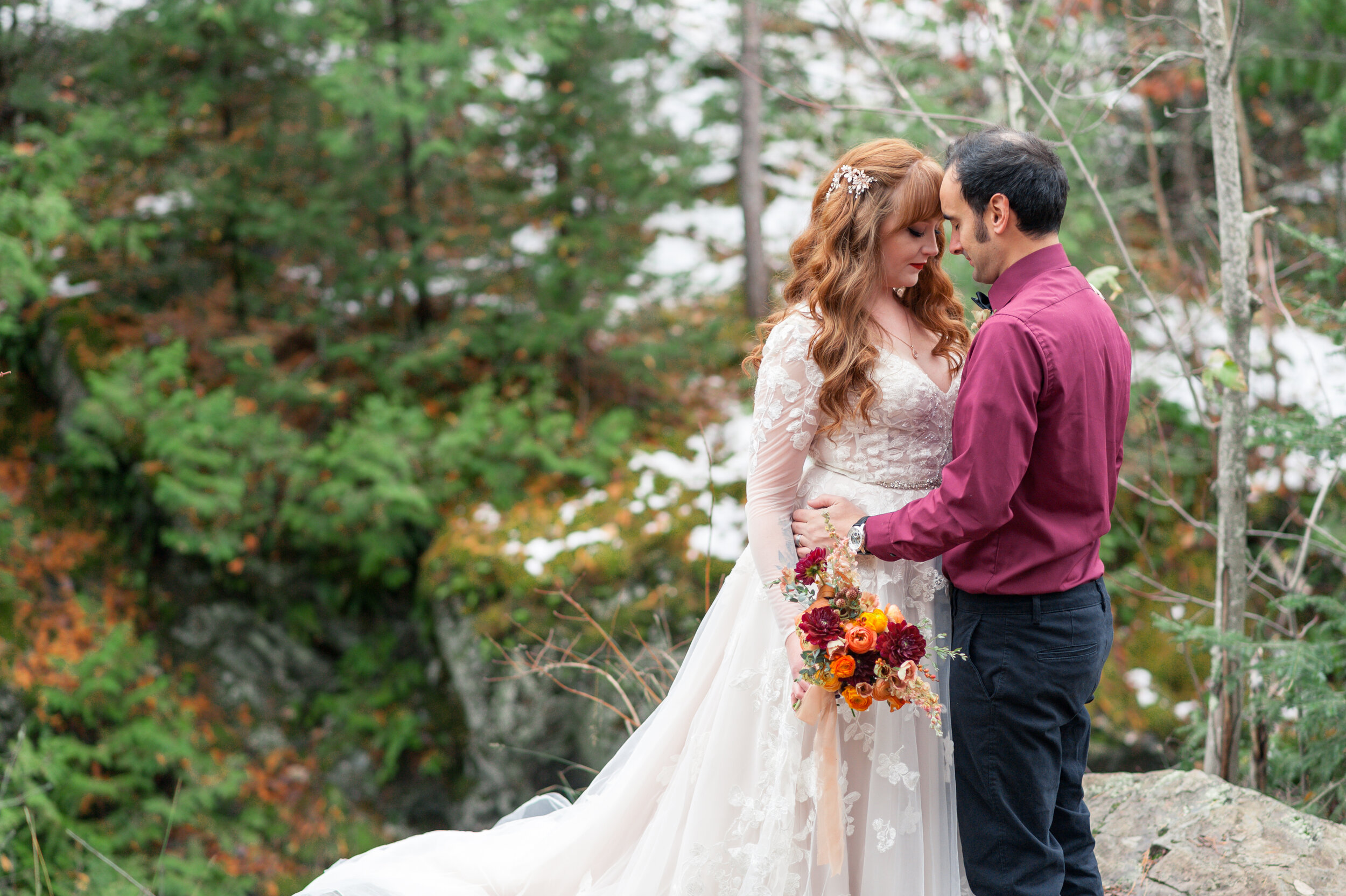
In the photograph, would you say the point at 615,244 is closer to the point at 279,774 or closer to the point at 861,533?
the point at 279,774

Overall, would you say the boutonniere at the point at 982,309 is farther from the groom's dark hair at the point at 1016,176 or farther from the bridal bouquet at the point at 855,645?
the bridal bouquet at the point at 855,645

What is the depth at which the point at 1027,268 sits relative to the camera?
2064 millimetres

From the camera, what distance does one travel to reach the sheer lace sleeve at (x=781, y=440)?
2.27 meters

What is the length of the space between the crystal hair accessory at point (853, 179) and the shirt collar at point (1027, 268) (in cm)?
42

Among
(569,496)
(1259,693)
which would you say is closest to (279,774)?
(569,496)

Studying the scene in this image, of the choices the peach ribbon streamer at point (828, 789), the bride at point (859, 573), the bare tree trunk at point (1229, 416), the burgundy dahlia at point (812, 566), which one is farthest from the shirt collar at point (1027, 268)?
the bare tree trunk at point (1229, 416)

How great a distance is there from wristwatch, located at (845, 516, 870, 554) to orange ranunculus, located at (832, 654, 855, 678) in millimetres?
283

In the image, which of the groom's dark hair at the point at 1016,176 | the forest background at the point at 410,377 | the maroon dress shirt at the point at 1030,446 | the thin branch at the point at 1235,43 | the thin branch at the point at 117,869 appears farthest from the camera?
the forest background at the point at 410,377

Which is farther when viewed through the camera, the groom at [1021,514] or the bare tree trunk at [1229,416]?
the bare tree trunk at [1229,416]

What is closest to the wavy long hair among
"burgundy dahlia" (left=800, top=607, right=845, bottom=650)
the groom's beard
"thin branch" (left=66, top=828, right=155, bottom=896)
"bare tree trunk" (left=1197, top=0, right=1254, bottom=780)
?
the groom's beard

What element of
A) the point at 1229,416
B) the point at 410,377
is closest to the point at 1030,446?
the point at 1229,416

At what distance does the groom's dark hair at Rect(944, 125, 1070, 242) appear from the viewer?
1990mm

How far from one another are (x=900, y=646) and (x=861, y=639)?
85 mm

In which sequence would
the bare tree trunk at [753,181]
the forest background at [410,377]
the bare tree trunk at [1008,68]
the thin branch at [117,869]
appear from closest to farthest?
the thin branch at [117,869]
the bare tree trunk at [1008,68]
the forest background at [410,377]
the bare tree trunk at [753,181]
